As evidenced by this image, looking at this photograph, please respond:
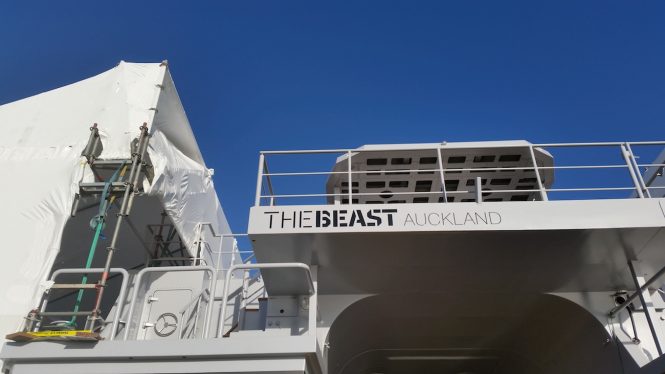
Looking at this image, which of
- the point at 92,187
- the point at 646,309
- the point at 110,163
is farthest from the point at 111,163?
the point at 646,309

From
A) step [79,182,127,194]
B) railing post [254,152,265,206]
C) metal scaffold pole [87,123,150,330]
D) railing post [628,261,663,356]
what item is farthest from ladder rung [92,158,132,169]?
railing post [628,261,663,356]

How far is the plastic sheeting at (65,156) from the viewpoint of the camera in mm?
6105

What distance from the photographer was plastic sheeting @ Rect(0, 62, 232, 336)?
6.11 m

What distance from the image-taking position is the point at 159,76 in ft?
27.3

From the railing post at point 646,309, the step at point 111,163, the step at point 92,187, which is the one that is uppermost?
the step at point 111,163

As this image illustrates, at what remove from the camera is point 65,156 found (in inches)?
284

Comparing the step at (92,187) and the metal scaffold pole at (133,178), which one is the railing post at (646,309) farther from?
the step at (92,187)

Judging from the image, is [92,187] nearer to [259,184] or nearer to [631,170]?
[259,184]

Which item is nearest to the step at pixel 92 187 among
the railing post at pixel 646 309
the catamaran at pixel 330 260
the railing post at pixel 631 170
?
the catamaran at pixel 330 260

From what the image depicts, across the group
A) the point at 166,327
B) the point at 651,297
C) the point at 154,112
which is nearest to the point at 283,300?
the point at 166,327

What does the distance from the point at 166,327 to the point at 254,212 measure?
276 centimetres

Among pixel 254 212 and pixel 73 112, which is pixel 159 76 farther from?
pixel 254 212

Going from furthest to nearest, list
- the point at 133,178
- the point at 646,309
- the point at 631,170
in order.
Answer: the point at 133,178 < the point at 631,170 < the point at 646,309

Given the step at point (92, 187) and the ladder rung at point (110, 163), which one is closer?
the step at point (92, 187)
